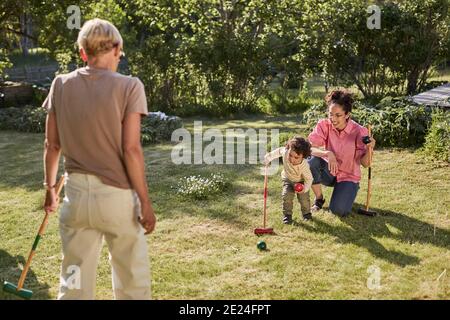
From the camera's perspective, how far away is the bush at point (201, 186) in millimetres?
6957

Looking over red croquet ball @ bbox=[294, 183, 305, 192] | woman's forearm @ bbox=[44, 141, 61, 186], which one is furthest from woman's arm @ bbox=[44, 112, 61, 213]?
red croquet ball @ bbox=[294, 183, 305, 192]

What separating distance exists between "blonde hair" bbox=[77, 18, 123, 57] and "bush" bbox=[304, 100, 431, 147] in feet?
22.4

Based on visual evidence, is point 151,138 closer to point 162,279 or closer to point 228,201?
point 228,201

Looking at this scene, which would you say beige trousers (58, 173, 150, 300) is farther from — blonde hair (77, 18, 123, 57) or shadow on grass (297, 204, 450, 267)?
shadow on grass (297, 204, 450, 267)

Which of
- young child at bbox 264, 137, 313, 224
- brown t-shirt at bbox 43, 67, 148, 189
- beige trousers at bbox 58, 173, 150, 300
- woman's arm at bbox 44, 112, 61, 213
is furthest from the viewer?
young child at bbox 264, 137, 313, 224

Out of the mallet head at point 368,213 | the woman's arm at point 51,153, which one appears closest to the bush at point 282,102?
the mallet head at point 368,213

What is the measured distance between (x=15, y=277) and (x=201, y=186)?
111 inches

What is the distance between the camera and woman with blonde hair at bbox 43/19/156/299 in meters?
3.02

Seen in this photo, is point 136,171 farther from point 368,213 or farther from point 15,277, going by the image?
point 368,213

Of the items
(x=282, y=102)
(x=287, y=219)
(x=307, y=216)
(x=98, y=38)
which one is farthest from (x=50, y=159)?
(x=282, y=102)

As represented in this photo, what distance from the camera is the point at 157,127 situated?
1099 centimetres

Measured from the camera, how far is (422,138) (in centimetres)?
904

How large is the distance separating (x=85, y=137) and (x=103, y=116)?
17 cm

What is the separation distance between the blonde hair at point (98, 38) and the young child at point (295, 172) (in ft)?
9.92
